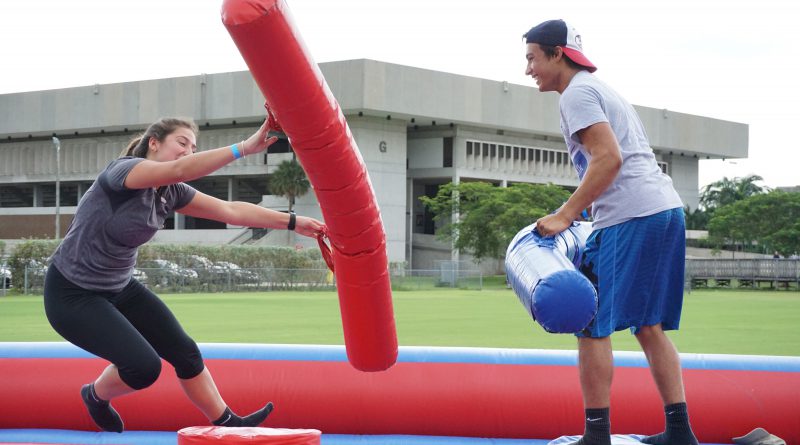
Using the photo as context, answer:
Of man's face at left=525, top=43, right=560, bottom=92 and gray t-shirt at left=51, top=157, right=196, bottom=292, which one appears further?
man's face at left=525, top=43, right=560, bottom=92

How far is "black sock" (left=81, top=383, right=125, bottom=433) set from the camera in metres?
4.46

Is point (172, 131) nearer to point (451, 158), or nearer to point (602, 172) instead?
point (602, 172)

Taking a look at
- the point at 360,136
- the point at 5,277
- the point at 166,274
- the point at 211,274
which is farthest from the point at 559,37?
the point at 360,136

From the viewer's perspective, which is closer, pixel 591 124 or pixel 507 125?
pixel 591 124

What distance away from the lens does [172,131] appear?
4367 mm

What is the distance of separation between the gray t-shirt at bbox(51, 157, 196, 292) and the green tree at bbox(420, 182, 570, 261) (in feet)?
144

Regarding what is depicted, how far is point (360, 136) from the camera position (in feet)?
188

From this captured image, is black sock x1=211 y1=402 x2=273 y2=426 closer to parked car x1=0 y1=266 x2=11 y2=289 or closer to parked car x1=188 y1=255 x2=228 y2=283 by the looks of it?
parked car x1=0 y1=266 x2=11 y2=289

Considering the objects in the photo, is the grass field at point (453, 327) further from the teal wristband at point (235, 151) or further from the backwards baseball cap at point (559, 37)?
the teal wristband at point (235, 151)

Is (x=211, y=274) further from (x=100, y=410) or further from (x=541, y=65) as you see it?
(x=541, y=65)

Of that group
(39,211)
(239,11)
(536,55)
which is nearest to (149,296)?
(239,11)

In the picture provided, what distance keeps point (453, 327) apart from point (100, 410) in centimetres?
1143

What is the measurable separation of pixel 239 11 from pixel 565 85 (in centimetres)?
176

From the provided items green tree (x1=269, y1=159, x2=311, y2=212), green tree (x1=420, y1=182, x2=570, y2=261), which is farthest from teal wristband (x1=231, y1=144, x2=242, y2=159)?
green tree (x1=269, y1=159, x2=311, y2=212)
